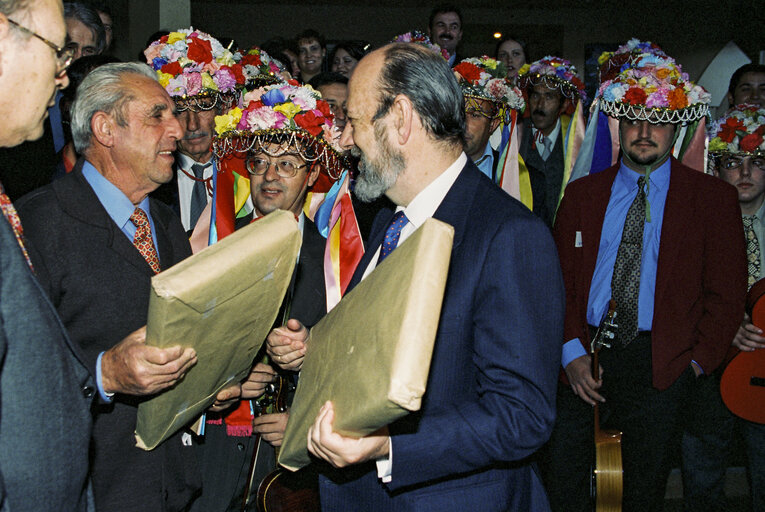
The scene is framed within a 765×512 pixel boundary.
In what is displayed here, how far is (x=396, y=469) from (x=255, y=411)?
1260 mm

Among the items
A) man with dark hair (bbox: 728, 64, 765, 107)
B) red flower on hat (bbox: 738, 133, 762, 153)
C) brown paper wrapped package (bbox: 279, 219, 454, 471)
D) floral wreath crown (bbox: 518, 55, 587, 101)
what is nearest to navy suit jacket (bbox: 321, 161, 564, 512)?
brown paper wrapped package (bbox: 279, 219, 454, 471)

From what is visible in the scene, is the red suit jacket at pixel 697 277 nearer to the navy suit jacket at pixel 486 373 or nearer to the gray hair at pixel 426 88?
the navy suit jacket at pixel 486 373

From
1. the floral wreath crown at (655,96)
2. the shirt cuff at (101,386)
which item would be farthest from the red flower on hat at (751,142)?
the shirt cuff at (101,386)

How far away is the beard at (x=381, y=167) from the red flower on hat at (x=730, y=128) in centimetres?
305

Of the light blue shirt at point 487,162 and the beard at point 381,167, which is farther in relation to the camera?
the light blue shirt at point 487,162

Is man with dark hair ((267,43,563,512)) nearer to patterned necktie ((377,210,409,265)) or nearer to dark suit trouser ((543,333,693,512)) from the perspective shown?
patterned necktie ((377,210,409,265))

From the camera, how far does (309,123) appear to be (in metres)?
3.06

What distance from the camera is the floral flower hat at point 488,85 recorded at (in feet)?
14.1

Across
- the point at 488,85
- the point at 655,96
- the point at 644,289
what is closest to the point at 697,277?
the point at 644,289

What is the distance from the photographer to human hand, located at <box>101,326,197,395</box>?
5.03ft

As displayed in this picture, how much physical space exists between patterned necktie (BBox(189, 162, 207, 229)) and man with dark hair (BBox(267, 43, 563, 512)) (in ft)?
7.12

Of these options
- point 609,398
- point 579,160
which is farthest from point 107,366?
point 579,160

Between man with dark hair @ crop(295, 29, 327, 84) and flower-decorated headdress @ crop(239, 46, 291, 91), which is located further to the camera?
man with dark hair @ crop(295, 29, 327, 84)

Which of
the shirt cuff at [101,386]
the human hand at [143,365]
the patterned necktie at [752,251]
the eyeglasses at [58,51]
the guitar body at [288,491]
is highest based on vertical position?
the eyeglasses at [58,51]
